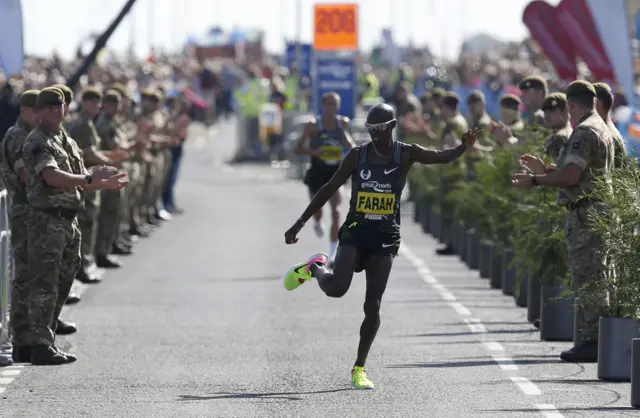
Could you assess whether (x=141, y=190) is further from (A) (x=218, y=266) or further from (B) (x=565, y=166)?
(B) (x=565, y=166)

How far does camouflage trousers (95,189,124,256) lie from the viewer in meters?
22.5

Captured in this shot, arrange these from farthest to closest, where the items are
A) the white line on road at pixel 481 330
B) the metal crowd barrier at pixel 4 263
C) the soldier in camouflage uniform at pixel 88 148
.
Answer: the soldier in camouflage uniform at pixel 88 148
the metal crowd barrier at pixel 4 263
the white line on road at pixel 481 330

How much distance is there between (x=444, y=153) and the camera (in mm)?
13141

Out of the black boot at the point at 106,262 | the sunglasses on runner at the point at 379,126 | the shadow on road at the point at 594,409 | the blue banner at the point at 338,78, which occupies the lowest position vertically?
the black boot at the point at 106,262

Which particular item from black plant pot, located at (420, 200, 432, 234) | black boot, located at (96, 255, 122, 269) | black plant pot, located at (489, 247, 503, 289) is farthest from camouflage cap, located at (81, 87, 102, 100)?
black plant pot, located at (420, 200, 432, 234)

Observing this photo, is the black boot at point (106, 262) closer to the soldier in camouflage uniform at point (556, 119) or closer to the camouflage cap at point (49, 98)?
the soldier in camouflage uniform at point (556, 119)

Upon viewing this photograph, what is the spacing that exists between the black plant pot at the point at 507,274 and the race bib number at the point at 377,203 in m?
6.40

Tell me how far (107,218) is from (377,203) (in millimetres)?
9969

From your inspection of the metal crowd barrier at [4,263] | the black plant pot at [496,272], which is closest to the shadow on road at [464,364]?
the metal crowd barrier at [4,263]

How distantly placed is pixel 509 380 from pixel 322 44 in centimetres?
2862

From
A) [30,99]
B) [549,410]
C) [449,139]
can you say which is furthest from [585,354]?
[449,139]

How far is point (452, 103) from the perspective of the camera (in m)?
24.6

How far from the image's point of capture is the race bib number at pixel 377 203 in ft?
43.0

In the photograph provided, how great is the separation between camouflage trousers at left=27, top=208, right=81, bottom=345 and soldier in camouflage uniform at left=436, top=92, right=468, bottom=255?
10.4m
